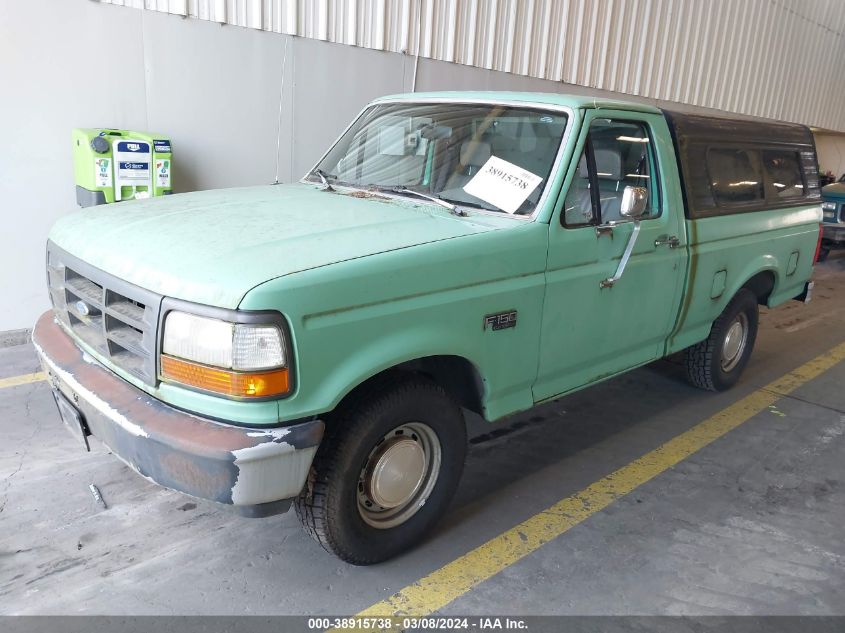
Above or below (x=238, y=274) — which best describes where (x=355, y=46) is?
above

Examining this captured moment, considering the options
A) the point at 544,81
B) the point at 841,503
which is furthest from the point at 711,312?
the point at 544,81

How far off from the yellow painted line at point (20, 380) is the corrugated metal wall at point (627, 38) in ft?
9.42

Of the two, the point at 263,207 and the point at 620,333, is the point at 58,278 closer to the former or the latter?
the point at 263,207

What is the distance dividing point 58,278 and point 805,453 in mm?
Answer: 4256

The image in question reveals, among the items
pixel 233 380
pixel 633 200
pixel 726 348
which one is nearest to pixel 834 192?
pixel 726 348

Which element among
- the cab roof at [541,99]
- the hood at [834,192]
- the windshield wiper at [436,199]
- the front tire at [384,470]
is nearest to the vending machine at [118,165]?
the cab roof at [541,99]

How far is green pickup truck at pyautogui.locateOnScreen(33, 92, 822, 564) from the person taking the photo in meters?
2.20

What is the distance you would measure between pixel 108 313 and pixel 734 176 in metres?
3.86

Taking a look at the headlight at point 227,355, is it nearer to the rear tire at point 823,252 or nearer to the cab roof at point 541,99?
the cab roof at point 541,99

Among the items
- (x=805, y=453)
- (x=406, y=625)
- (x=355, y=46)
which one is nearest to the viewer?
(x=406, y=625)

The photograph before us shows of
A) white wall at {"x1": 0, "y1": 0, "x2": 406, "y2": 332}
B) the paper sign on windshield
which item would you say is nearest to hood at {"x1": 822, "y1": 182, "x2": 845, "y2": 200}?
white wall at {"x1": 0, "y1": 0, "x2": 406, "y2": 332}

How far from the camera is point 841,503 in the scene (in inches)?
138

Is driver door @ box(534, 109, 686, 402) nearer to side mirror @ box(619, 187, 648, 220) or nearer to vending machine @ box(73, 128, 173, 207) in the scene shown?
side mirror @ box(619, 187, 648, 220)

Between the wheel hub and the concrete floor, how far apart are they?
0.31 meters
